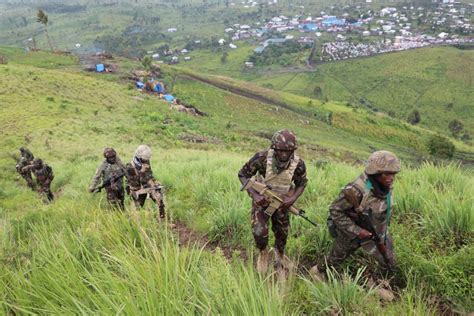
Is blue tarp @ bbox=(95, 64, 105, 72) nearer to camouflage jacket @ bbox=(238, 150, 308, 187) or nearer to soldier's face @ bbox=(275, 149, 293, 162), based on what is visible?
camouflage jacket @ bbox=(238, 150, 308, 187)

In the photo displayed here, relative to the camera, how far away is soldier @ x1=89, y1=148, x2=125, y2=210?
7.07 meters

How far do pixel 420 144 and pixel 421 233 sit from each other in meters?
62.3

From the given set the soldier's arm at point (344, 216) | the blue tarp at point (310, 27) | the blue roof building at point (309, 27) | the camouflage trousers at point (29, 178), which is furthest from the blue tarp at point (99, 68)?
the blue tarp at point (310, 27)

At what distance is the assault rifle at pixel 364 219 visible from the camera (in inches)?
142

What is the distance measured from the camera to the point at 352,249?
375 cm

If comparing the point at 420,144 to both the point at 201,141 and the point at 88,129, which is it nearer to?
the point at 201,141

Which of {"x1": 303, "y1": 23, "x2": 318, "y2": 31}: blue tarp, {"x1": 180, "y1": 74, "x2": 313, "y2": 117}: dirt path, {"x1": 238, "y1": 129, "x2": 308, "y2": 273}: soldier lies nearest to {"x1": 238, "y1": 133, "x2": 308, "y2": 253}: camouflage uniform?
{"x1": 238, "y1": 129, "x2": 308, "y2": 273}: soldier

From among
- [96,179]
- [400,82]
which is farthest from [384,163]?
[400,82]

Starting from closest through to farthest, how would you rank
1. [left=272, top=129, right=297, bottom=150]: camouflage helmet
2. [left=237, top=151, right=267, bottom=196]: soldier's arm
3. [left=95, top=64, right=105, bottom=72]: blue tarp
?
[left=272, top=129, right=297, bottom=150]: camouflage helmet
[left=237, top=151, right=267, bottom=196]: soldier's arm
[left=95, top=64, right=105, bottom=72]: blue tarp

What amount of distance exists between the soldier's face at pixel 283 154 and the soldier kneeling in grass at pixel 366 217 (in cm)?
68

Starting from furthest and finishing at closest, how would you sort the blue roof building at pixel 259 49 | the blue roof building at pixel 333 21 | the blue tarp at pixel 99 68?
1. the blue roof building at pixel 333 21
2. the blue roof building at pixel 259 49
3. the blue tarp at pixel 99 68

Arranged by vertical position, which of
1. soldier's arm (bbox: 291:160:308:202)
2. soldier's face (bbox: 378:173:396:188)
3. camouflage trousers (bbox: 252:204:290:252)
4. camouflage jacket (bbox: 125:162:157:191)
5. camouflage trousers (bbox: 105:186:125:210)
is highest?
soldier's face (bbox: 378:173:396:188)

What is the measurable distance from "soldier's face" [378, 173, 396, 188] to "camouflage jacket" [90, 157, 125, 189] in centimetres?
521

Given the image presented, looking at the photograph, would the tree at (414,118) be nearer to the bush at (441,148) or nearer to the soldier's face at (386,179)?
the bush at (441,148)
